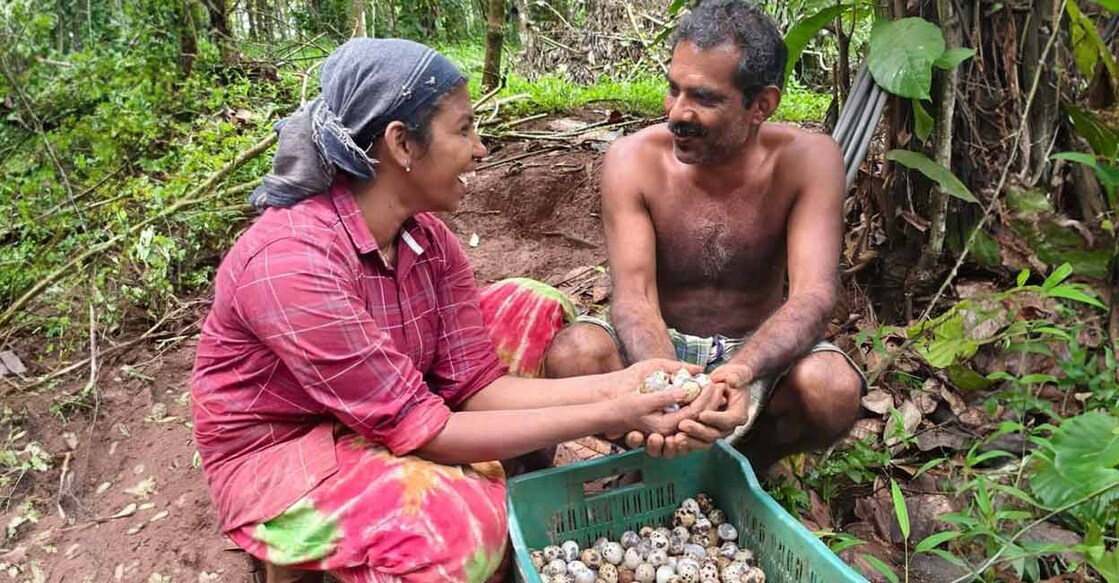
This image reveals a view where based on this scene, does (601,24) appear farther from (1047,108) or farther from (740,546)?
(740,546)

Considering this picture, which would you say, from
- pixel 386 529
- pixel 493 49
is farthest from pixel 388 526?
pixel 493 49

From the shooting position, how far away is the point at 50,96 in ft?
14.7

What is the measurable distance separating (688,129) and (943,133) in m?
0.99

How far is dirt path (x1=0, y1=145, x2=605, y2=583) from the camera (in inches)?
100.0

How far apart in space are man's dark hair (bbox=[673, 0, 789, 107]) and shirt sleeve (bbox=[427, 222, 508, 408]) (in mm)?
923

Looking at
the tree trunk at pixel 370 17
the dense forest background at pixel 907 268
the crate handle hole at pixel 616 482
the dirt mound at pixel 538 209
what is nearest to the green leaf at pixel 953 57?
the dense forest background at pixel 907 268

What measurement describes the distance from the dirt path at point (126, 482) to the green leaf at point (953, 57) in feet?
5.83

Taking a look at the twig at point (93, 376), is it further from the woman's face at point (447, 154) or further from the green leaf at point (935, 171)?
the green leaf at point (935, 171)

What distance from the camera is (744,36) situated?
7.96ft

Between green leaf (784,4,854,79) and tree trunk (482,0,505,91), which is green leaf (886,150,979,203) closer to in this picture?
green leaf (784,4,854,79)

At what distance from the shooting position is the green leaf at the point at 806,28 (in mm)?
2848

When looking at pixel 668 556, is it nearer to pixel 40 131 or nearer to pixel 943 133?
pixel 943 133

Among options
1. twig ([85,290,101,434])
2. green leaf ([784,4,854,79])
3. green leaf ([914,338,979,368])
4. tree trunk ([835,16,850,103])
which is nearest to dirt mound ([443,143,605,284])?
tree trunk ([835,16,850,103])

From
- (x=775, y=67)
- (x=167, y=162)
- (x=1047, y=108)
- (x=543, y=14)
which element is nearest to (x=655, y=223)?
(x=775, y=67)
